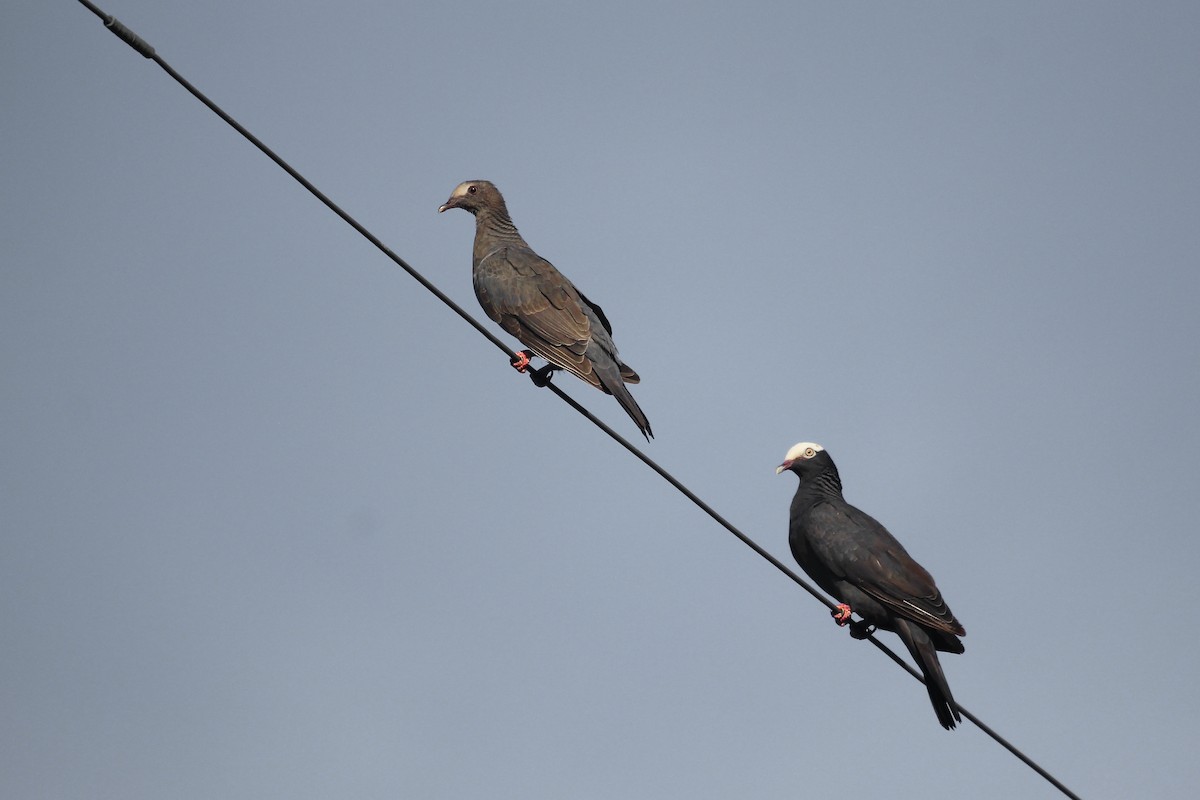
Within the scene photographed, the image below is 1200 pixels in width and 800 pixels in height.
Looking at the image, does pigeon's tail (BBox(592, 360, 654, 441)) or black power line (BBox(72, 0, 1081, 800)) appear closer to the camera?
black power line (BBox(72, 0, 1081, 800))

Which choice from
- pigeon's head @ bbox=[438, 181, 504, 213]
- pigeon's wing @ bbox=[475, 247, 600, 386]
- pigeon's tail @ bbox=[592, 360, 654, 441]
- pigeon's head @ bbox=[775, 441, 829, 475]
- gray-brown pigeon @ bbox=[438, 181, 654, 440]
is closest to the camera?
pigeon's tail @ bbox=[592, 360, 654, 441]

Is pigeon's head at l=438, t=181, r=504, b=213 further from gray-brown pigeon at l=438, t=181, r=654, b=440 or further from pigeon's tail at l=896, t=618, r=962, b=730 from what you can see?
pigeon's tail at l=896, t=618, r=962, b=730

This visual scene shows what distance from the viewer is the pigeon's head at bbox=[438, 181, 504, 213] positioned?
12312 millimetres

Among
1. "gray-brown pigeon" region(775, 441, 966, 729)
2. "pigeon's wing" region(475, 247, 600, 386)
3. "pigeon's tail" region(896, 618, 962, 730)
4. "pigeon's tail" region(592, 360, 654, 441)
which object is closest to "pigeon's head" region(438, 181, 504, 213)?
"pigeon's wing" region(475, 247, 600, 386)

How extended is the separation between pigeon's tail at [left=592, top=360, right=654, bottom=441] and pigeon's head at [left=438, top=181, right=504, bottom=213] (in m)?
2.67

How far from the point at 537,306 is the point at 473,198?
7.06ft

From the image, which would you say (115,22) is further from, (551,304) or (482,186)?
(482,186)

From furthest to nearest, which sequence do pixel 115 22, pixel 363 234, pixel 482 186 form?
pixel 482 186 → pixel 363 234 → pixel 115 22

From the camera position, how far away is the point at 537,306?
10.6 m

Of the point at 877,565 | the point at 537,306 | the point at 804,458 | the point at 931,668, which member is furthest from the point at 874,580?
the point at 537,306

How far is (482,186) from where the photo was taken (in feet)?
40.7

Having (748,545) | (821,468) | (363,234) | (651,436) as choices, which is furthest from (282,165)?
(821,468)

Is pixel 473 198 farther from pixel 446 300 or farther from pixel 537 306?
pixel 446 300

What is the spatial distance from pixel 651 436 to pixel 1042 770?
3746mm
